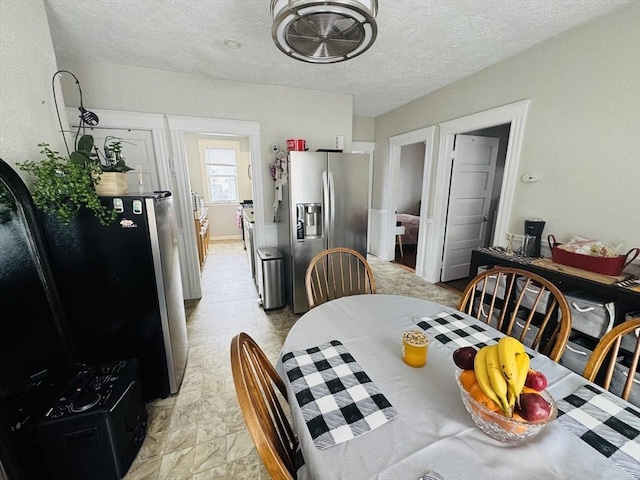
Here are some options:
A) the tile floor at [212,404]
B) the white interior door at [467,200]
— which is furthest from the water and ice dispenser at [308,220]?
the white interior door at [467,200]

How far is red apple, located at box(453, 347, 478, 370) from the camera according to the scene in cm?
77

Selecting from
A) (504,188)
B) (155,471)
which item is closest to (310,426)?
(155,471)

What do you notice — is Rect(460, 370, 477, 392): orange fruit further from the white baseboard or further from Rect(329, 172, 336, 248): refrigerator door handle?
the white baseboard

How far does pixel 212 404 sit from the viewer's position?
5.71ft

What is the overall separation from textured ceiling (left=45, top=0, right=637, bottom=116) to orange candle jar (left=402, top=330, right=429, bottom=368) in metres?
2.07

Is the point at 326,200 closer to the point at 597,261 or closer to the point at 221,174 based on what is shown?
the point at 597,261

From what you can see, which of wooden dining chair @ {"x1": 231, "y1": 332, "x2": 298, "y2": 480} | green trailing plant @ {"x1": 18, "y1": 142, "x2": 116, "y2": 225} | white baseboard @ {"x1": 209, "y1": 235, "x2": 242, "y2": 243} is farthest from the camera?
white baseboard @ {"x1": 209, "y1": 235, "x2": 242, "y2": 243}

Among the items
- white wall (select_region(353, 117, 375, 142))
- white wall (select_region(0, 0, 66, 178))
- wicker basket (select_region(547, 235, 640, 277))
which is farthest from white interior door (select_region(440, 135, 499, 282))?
white wall (select_region(0, 0, 66, 178))

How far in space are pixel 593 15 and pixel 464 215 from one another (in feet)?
7.01

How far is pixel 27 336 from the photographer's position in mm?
1182

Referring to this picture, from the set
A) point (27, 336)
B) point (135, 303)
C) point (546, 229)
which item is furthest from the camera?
point (546, 229)

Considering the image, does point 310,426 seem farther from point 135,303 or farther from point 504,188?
point 504,188

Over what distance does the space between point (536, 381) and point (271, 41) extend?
2727 millimetres

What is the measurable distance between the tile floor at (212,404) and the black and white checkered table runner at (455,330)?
114cm
